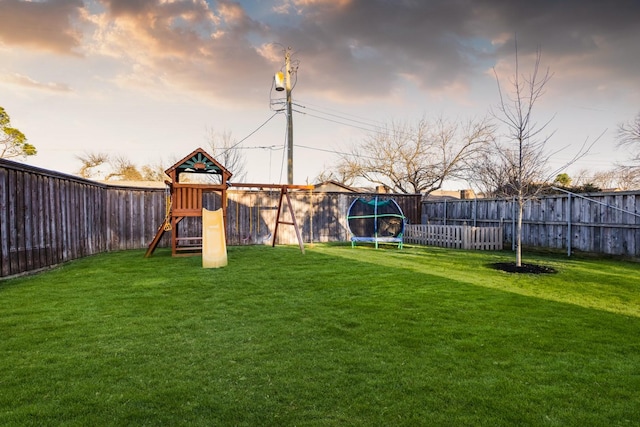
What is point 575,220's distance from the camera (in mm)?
10297

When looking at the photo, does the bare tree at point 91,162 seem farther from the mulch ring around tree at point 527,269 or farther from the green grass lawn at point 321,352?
the mulch ring around tree at point 527,269

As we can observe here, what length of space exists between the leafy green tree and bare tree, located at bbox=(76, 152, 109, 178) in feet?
53.5

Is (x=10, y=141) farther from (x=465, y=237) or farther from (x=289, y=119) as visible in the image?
(x=465, y=237)

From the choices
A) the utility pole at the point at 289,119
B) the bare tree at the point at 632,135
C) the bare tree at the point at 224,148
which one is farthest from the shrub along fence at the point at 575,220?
the bare tree at the point at 224,148

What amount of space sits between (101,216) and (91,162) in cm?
3424

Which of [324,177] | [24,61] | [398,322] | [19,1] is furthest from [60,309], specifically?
[324,177]

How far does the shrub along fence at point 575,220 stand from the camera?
29.9 ft

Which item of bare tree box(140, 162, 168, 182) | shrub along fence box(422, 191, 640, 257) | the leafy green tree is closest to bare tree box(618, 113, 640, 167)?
shrub along fence box(422, 191, 640, 257)

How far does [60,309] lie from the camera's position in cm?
451

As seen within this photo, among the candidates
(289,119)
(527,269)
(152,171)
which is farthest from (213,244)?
(152,171)

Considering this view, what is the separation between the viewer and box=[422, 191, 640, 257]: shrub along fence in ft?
→ 29.9

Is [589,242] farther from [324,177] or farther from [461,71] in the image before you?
[324,177]

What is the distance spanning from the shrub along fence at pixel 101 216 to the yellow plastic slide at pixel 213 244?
3458 mm

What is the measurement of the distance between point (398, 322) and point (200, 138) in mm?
25619
